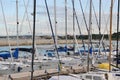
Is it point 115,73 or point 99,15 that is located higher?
point 99,15

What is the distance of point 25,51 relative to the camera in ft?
145

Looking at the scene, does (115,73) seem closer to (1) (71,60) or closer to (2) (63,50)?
(1) (71,60)

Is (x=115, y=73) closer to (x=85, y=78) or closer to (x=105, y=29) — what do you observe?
(x=85, y=78)

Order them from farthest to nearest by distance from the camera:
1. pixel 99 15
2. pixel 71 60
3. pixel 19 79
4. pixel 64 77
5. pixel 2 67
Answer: pixel 99 15 → pixel 71 60 → pixel 2 67 → pixel 19 79 → pixel 64 77

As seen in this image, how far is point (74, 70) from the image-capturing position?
80.2ft

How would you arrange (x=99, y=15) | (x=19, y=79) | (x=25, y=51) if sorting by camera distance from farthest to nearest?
(x=25, y=51)
(x=99, y=15)
(x=19, y=79)

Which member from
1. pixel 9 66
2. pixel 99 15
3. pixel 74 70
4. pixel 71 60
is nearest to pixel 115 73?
pixel 74 70

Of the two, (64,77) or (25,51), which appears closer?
(64,77)

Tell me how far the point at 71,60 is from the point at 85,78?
16.8m

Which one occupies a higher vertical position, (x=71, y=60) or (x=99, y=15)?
(x=99, y=15)

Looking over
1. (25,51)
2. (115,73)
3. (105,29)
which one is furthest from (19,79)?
(25,51)

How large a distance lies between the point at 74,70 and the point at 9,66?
21.9 feet

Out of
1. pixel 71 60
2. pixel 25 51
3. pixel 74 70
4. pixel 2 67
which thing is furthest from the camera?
pixel 25 51

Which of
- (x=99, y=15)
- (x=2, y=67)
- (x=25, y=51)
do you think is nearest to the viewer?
(x=2, y=67)
